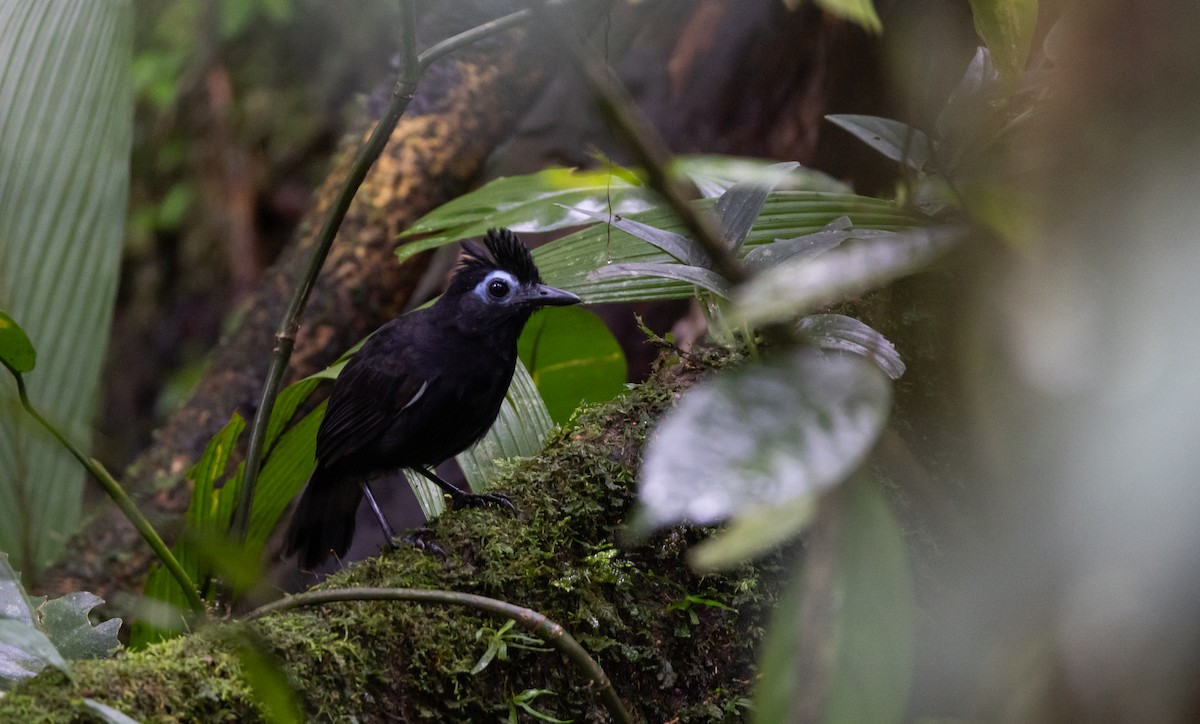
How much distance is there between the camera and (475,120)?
3.98 m

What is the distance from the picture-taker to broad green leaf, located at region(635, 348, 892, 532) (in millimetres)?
434

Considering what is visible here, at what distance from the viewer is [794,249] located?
1.32m

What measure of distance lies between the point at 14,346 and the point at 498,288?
1392 mm

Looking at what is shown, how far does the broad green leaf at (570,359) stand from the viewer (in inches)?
101

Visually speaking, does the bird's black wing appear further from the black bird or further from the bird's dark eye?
the bird's dark eye

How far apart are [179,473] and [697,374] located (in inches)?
98.6

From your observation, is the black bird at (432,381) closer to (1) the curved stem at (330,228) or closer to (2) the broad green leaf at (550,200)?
(2) the broad green leaf at (550,200)

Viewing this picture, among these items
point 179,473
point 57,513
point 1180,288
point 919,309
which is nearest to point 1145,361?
point 1180,288

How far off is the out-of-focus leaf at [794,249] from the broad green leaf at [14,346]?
103 cm

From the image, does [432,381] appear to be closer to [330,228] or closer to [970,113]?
[330,228]

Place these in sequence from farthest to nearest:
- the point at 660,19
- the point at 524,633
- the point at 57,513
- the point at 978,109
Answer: the point at 660,19 → the point at 57,513 → the point at 524,633 → the point at 978,109

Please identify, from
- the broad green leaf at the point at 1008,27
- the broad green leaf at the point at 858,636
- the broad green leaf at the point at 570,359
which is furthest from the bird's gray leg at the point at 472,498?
the broad green leaf at the point at 858,636

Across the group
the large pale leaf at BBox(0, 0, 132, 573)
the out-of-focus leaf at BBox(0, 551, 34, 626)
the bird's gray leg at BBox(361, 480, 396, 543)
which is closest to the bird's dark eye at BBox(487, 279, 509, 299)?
the bird's gray leg at BBox(361, 480, 396, 543)

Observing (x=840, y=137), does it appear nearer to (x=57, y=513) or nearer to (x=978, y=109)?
(x=978, y=109)
